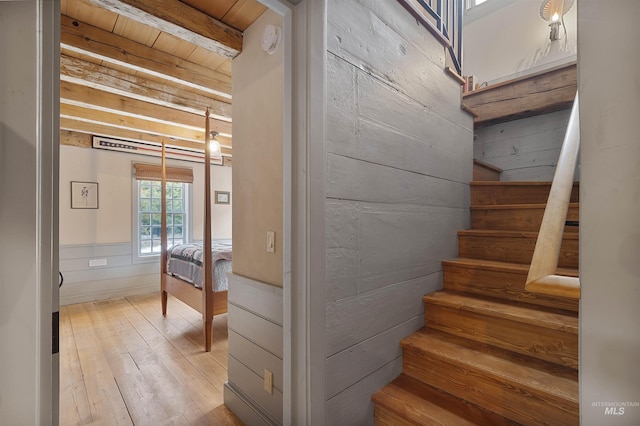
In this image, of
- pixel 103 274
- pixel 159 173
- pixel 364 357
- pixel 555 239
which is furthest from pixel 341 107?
pixel 103 274

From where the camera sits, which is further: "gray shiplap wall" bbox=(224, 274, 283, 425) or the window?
the window

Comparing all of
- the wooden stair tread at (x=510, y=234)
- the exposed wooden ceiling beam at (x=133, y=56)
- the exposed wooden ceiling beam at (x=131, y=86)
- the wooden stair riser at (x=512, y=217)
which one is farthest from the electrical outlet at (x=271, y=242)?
the exposed wooden ceiling beam at (x=131, y=86)

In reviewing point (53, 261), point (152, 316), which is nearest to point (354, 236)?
point (53, 261)

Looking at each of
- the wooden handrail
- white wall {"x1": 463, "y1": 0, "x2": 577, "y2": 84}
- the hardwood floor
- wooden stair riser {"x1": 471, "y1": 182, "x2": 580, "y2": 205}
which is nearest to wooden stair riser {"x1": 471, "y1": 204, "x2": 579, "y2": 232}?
wooden stair riser {"x1": 471, "y1": 182, "x2": 580, "y2": 205}

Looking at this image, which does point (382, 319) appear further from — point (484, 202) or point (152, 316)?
point (152, 316)

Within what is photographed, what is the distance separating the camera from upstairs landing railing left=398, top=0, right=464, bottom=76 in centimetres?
194

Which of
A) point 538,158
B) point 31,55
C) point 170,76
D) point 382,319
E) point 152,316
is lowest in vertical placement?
point 152,316

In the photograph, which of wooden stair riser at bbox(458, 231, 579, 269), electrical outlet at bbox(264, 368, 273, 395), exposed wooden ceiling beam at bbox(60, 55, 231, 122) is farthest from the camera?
exposed wooden ceiling beam at bbox(60, 55, 231, 122)

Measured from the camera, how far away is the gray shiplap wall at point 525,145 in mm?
2818

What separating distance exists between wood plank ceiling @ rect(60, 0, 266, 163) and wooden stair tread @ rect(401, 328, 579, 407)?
2261 mm

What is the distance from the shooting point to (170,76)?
2533 millimetres

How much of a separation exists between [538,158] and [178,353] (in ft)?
13.5

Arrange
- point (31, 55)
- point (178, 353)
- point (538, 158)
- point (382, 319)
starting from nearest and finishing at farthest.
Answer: point (31, 55) < point (382, 319) < point (178, 353) < point (538, 158)

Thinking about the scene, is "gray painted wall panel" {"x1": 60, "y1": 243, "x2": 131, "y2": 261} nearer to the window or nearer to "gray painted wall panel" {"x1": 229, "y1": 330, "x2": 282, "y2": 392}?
the window
